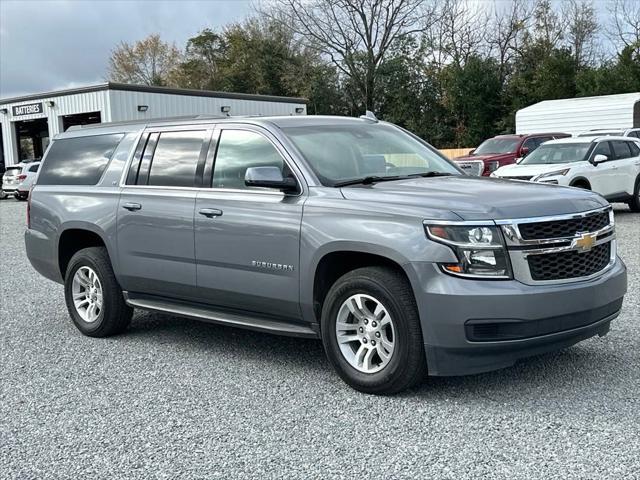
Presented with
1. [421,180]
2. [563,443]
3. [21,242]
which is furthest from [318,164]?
[21,242]

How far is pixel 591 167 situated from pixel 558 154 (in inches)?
38.2

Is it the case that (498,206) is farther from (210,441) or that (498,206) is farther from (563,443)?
(210,441)

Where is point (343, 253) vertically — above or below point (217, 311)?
above

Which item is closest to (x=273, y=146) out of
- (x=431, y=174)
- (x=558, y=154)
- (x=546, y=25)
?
(x=431, y=174)

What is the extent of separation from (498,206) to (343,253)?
105cm

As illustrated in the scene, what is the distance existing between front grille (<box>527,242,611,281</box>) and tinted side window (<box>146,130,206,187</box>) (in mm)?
2721

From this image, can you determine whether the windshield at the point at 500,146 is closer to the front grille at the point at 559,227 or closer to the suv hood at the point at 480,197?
the suv hood at the point at 480,197

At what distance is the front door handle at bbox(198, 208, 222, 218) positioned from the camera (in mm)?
5613

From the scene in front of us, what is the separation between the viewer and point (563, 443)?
399 centimetres

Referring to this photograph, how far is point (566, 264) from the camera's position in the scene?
15.2 ft

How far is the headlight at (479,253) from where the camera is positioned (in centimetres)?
442

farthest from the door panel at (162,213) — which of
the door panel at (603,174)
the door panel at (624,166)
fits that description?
the door panel at (624,166)

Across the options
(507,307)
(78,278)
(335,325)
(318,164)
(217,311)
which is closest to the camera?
(507,307)

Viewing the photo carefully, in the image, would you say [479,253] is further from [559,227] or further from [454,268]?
[559,227]
